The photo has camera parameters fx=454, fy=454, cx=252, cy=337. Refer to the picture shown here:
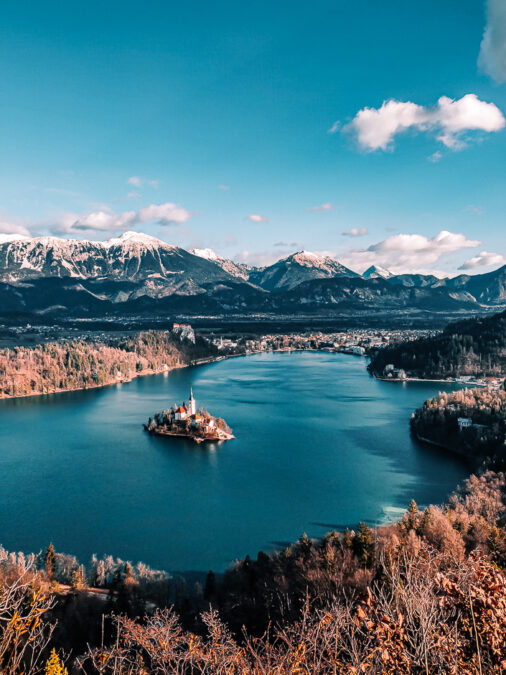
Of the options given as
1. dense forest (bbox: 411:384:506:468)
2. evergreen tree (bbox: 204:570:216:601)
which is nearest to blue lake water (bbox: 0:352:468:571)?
dense forest (bbox: 411:384:506:468)

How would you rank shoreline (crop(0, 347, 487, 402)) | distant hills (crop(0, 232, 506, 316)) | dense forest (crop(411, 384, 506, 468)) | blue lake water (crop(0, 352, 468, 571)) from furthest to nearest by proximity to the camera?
distant hills (crop(0, 232, 506, 316))
shoreline (crop(0, 347, 487, 402))
dense forest (crop(411, 384, 506, 468))
blue lake water (crop(0, 352, 468, 571))

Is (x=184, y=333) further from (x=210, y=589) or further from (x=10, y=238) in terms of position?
(x=10, y=238)

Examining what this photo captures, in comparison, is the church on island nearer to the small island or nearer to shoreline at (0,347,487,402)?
the small island

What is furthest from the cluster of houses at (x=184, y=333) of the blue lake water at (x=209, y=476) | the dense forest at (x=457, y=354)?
the blue lake water at (x=209, y=476)

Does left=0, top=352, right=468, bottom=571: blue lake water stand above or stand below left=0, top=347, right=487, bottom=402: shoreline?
below

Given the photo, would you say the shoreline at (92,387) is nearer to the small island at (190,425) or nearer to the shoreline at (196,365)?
the shoreline at (196,365)

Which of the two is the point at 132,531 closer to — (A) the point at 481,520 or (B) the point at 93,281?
(A) the point at 481,520

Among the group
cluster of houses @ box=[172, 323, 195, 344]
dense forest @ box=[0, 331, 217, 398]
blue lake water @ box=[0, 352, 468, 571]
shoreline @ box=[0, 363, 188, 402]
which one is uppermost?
cluster of houses @ box=[172, 323, 195, 344]
